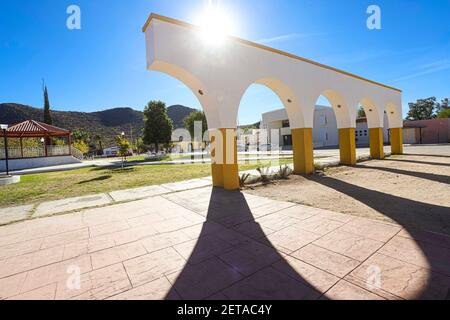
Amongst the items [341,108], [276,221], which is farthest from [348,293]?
[341,108]

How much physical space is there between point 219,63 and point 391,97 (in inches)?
553

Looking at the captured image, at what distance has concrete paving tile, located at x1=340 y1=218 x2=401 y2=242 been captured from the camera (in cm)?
317

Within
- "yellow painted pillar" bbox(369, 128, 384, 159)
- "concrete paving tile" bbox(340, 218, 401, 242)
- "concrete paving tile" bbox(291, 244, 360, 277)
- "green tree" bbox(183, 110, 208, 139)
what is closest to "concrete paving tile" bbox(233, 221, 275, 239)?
"concrete paving tile" bbox(291, 244, 360, 277)

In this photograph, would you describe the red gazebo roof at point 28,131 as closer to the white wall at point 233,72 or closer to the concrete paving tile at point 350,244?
the white wall at point 233,72

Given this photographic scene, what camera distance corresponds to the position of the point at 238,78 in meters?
7.26

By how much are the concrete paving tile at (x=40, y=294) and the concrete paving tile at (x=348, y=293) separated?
107 inches

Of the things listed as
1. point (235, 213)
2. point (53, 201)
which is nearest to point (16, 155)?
point (53, 201)

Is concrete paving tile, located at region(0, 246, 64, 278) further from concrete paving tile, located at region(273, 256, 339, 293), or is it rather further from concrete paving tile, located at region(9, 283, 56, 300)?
concrete paving tile, located at region(273, 256, 339, 293)

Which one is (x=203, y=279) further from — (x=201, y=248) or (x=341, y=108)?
(x=341, y=108)

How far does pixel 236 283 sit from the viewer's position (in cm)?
226

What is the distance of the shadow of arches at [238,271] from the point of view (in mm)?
2102

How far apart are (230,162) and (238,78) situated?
2.80 m

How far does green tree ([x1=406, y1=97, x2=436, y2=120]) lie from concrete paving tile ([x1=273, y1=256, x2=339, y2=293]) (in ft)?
270
